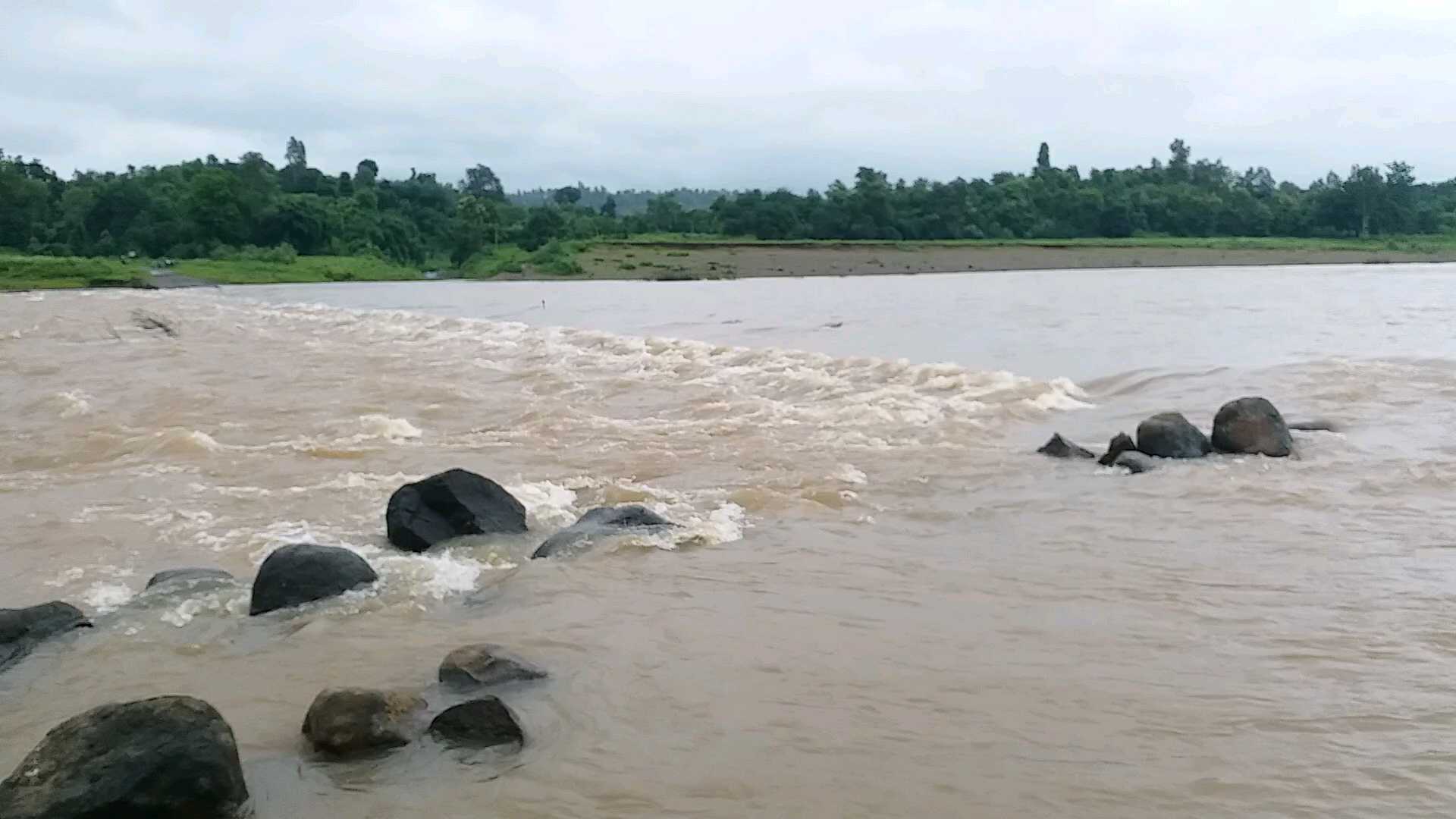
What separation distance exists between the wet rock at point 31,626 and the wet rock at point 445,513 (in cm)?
224

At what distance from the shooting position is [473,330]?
112ft

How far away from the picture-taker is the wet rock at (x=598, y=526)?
8586 millimetres

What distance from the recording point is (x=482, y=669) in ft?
20.0

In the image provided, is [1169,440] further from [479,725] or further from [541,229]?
[541,229]

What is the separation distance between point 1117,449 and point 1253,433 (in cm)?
139

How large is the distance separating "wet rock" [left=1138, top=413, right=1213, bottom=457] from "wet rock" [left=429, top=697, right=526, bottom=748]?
8453 millimetres

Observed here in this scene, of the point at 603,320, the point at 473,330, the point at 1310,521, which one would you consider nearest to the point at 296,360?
the point at 473,330

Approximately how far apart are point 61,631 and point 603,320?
3167cm

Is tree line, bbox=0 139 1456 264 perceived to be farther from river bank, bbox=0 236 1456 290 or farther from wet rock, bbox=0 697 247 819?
wet rock, bbox=0 697 247 819

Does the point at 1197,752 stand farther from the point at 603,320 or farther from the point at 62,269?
the point at 62,269

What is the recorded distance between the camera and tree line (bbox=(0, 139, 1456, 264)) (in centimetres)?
7931

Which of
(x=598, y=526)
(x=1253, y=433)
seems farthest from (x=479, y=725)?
(x=1253, y=433)

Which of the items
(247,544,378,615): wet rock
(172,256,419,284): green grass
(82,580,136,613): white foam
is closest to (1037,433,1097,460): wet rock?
(247,544,378,615): wet rock

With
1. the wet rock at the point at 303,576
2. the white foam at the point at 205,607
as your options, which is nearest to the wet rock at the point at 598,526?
the wet rock at the point at 303,576
